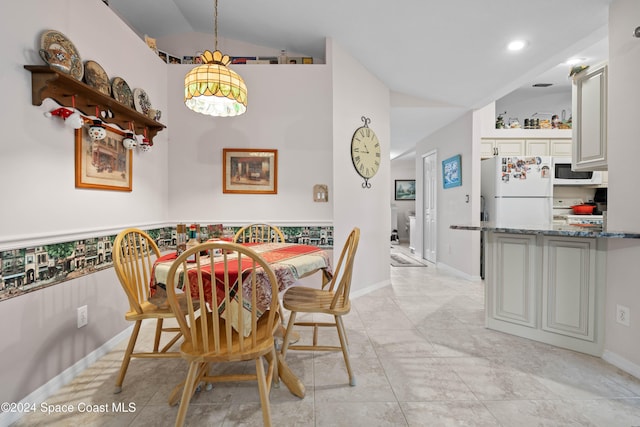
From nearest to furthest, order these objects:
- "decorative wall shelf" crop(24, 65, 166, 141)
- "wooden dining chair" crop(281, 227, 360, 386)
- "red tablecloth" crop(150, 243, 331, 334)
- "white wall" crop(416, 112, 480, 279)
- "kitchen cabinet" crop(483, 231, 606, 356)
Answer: "red tablecloth" crop(150, 243, 331, 334), "decorative wall shelf" crop(24, 65, 166, 141), "wooden dining chair" crop(281, 227, 360, 386), "kitchen cabinet" crop(483, 231, 606, 356), "white wall" crop(416, 112, 480, 279)

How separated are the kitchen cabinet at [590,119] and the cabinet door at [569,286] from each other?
2.17 feet

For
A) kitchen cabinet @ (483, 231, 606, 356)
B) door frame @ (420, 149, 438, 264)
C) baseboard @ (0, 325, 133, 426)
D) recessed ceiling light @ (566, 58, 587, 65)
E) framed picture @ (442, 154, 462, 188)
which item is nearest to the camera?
baseboard @ (0, 325, 133, 426)

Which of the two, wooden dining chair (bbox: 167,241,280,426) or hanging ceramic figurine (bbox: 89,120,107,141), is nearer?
wooden dining chair (bbox: 167,241,280,426)

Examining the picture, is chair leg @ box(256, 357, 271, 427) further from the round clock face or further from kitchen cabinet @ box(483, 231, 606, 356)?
the round clock face

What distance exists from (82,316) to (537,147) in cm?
568

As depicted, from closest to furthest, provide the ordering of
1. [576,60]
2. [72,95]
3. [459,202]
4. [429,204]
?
[72,95] → [576,60] → [459,202] → [429,204]

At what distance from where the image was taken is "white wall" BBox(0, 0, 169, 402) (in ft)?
4.87

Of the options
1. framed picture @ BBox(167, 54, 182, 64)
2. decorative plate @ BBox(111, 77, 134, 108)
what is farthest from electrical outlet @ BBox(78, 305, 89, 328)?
framed picture @ BBox(167, 54, 182, 64)

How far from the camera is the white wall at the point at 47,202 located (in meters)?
1.48

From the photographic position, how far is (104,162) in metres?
2.17

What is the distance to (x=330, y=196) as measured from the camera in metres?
3.16

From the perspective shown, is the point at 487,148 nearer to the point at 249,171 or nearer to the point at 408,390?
the point at 249,171

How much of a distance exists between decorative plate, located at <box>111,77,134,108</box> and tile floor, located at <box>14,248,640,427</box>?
1.89 m

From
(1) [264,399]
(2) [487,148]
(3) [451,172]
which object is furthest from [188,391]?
(2) [487,148]
